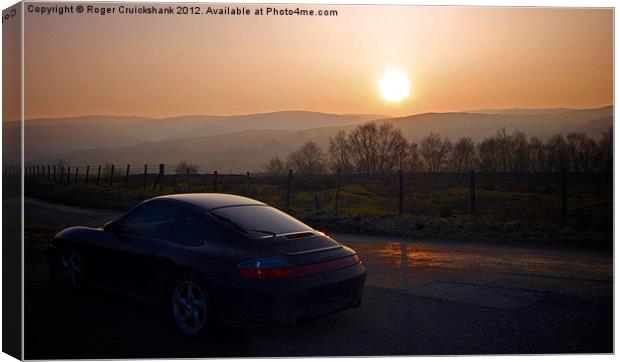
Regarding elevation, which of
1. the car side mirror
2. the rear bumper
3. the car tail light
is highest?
the car side mirror

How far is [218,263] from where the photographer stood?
4.75 meters

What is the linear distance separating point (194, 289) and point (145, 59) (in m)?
2.47

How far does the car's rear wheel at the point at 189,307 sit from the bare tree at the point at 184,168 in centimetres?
189

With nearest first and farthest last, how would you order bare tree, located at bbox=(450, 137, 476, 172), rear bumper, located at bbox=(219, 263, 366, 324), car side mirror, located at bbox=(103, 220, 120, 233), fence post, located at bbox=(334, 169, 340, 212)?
rear bumper, located at bbox=(219, 263, 366, 324) → car side mirror, located at bbox=(103, 220, 120, 233) → fence post, located at bbox=(334, 169, 340, 212) → bare tree, located at bbox=(450, 137, 476, 172)

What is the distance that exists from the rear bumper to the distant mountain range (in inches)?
92.2

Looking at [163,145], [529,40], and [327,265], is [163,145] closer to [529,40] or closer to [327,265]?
[327,265]

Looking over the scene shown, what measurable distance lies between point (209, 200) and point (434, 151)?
379cm

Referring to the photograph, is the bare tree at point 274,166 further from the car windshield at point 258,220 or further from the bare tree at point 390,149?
the car windshield at point 258,220

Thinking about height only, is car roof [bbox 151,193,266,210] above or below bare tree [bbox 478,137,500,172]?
below

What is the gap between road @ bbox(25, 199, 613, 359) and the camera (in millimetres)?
5082

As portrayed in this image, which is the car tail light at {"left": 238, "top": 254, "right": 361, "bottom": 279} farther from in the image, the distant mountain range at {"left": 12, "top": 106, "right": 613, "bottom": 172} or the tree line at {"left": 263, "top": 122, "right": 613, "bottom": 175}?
the tree line at {"left": 263, "top": 122, "right": 613, "bottom": 175}

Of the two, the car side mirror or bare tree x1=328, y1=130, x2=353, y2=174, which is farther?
bare tree x1=328, y1=130, x2=353, y2=174

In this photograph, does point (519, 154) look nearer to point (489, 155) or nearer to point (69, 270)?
point (489, 155)

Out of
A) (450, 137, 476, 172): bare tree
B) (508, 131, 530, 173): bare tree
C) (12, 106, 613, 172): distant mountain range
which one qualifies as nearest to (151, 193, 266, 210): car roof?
(12, 106, 613, 172): distant mountain range
